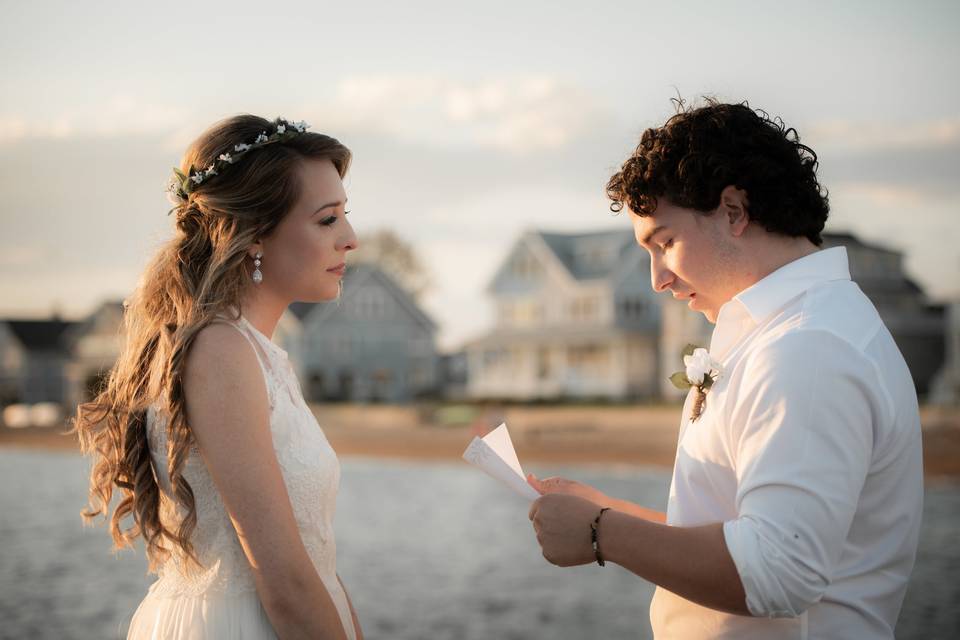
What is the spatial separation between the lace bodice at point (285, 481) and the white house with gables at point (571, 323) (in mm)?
39610

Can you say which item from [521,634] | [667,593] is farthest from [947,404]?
[667,593]

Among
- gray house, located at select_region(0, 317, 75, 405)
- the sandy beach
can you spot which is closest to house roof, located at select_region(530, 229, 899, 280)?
the sandy beach

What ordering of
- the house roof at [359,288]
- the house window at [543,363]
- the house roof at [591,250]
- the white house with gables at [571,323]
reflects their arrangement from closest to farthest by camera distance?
1. the white house with gables at [571,323]
2. the house roof at [591,250]
3. the house window at [543,363]
4. the house roof at [359,288]

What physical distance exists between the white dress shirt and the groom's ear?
0.14 meters

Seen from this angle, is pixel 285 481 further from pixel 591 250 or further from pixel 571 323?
pixel 591 250

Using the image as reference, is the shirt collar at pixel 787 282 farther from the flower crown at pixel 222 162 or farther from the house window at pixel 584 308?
the house window at pixel 584 308

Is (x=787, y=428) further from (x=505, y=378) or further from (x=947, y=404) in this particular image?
(x=505, y=378)

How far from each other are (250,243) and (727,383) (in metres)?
1.35

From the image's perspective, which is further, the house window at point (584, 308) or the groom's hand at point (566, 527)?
the house window at point (584, 308)

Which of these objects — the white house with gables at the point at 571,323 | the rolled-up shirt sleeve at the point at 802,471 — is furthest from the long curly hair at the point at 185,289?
the white house with gables at the point at 571,323

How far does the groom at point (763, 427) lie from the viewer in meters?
1.98

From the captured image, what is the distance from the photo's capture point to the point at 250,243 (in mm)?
2816

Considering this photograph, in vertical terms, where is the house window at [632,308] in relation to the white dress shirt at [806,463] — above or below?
below

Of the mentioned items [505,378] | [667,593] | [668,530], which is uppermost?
[668,530]
